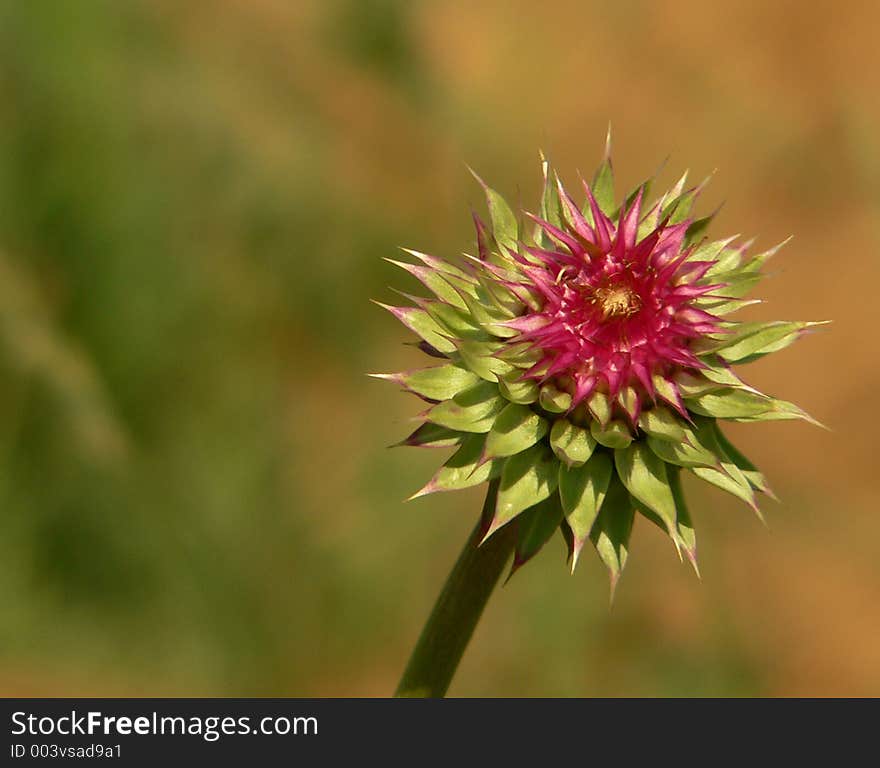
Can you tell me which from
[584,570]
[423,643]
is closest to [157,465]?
[584,570]

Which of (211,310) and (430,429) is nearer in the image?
(430,429)

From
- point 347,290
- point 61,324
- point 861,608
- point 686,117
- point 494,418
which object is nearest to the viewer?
point 494,418

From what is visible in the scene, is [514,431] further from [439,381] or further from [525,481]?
[439,381]

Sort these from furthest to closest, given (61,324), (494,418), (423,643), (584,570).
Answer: (584,570), (61,324), (423,643), (494,418)

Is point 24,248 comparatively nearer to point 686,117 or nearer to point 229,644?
point 229,644

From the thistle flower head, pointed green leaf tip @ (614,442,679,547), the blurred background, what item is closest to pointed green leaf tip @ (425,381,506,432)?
the thistle flower head

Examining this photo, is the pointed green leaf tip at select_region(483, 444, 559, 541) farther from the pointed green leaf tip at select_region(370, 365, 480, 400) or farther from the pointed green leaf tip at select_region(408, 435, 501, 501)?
the pointed green leaf tip at select_region(370, 365, 480, 400)
